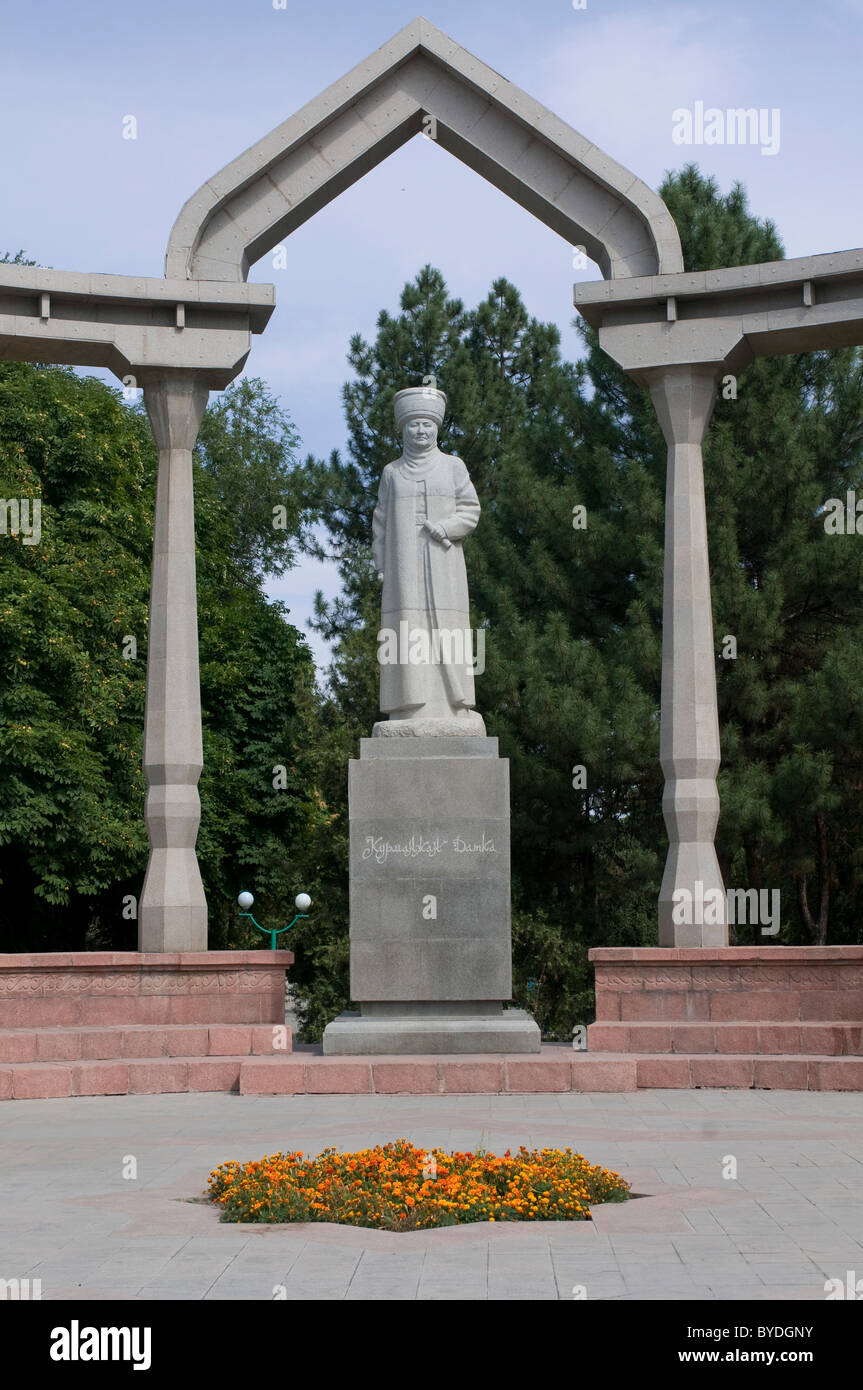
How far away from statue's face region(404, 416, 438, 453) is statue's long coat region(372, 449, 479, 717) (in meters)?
0.13

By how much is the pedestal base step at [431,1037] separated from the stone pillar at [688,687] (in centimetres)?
212

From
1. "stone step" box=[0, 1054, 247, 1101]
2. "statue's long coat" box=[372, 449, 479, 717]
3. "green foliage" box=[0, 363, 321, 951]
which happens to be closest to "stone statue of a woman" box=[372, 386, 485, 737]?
"statue's long coat" box=[372, 449, 479, 717]

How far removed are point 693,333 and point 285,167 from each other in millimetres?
4774

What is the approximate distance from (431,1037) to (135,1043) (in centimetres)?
282

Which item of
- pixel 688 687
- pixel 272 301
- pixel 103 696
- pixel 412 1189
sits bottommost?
pixel 412 1189

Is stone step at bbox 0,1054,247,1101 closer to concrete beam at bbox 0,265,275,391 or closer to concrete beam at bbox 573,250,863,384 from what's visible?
concrete beam at bbox 0,265,275,391

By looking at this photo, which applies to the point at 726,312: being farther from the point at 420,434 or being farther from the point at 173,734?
the point at 173,734

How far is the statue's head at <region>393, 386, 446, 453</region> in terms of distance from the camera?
51.8 feet

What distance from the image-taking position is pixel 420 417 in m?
15.8

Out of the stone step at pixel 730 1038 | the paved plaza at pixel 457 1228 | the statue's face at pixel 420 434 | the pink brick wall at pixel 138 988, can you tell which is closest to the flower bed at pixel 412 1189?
the paved plaza at pixel 457 1228

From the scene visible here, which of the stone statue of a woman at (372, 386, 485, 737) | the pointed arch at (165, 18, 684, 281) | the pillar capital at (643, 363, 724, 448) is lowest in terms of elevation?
the stone statue of a woman at (372, 386, 485, 737)

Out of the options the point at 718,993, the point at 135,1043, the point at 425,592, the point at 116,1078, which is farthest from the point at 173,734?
the point at 718,993

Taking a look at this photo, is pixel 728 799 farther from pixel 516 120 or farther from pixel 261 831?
pixel 261 831

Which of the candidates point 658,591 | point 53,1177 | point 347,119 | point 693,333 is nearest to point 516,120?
point 347,119
